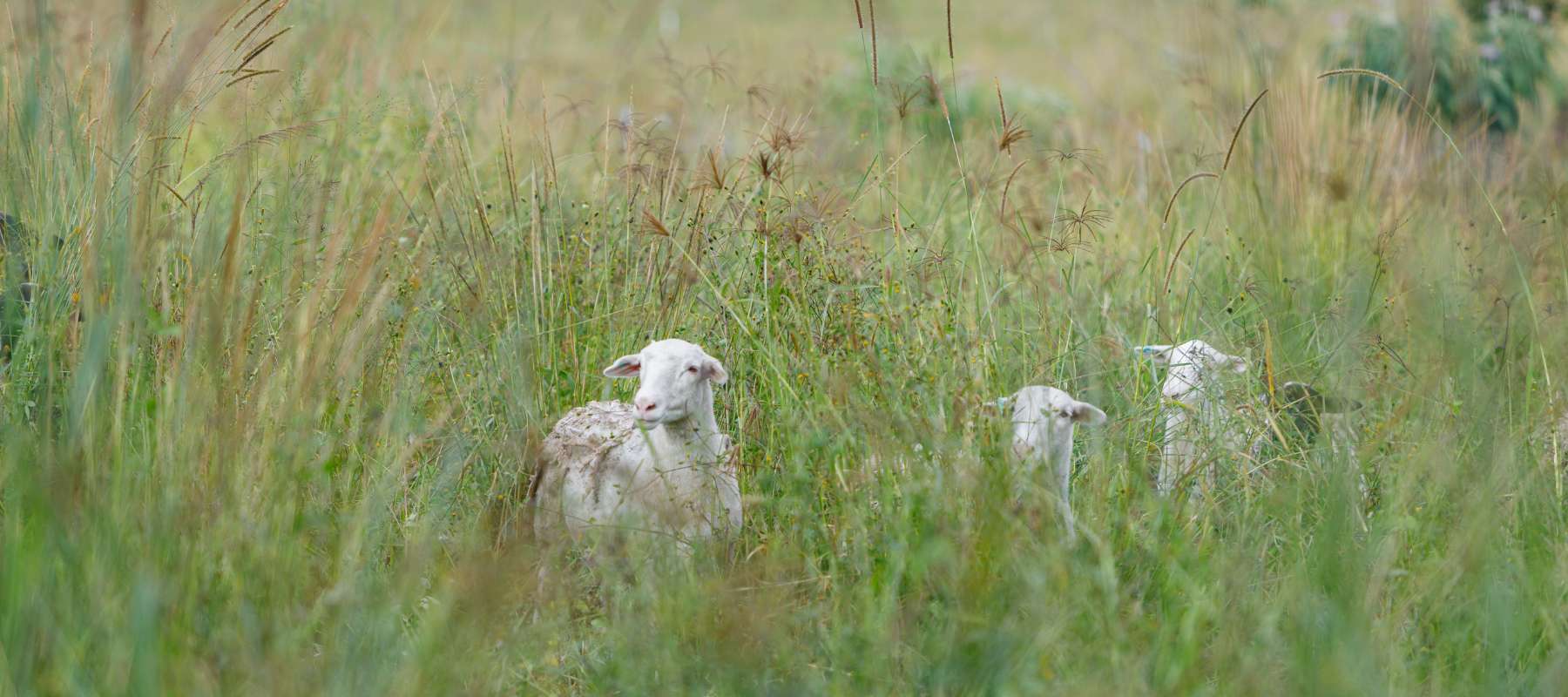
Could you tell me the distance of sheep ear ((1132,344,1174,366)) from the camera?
9.24 ft

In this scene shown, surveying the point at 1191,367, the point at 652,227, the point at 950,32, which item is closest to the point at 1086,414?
the point at 1191,367

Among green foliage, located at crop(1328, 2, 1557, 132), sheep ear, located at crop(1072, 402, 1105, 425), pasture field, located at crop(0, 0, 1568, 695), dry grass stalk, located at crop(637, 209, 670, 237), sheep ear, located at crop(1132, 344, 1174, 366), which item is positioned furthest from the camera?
green foliage, located at crop(1328, 2, 1557, 132)

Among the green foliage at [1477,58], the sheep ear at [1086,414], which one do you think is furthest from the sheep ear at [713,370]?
the green foliage at [1477,58]

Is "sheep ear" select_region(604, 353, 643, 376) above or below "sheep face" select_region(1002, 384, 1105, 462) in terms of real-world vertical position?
above

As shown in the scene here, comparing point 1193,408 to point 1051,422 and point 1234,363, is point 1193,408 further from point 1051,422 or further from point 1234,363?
point 1051,422

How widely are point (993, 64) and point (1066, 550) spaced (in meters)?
16.5

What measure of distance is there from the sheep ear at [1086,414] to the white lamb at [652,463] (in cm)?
79

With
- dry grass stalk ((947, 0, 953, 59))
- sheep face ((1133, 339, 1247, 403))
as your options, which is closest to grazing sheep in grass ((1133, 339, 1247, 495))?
sheep face ((1133, 339, 1247, 403))

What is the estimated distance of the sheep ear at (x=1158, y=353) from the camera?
111 inches

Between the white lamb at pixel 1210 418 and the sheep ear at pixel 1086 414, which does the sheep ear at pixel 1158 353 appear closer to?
the white lamb at pixel 1210 418

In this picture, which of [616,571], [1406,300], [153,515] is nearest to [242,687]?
[153,515]

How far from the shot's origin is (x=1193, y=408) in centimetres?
273

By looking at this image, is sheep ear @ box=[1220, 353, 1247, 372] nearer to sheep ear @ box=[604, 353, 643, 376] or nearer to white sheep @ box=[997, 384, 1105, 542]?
white sheep @ box=[997, 384, 1105, 542]

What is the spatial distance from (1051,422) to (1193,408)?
0.52 metres
